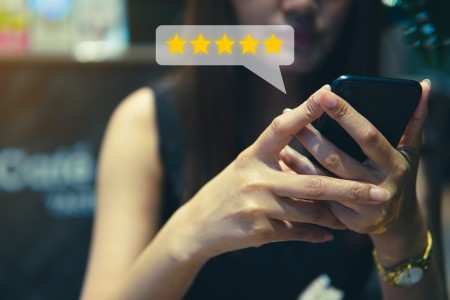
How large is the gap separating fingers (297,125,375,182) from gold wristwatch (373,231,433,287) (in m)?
0.14

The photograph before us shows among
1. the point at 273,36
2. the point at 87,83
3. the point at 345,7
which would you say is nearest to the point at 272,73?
the point at 273,36

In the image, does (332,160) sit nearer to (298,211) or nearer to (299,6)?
(298,211)

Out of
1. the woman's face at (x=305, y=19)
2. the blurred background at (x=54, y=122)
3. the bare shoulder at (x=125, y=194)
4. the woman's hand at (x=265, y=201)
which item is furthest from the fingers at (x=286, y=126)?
the blurred background at (x=54, y=122)

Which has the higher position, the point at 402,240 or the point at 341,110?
the point at 341,110

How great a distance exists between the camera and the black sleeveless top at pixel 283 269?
766mm

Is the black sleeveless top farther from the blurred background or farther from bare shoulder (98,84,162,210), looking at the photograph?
the blurred background

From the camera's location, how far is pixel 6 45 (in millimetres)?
1563

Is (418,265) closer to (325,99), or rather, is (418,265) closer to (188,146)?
(325,99)

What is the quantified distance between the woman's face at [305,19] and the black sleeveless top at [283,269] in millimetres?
257

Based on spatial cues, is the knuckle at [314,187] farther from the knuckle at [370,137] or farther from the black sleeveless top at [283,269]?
the black sleeveless top at [283,269]

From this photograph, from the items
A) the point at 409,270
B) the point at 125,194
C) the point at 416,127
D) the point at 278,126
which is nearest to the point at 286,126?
the point at 278,126

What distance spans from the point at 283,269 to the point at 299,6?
1.23ft

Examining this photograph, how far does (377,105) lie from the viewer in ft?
1.51

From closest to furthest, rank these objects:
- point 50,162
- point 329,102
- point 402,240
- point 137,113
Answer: point 329,102 → point 402,240 → point 137,113 → point 50,162
